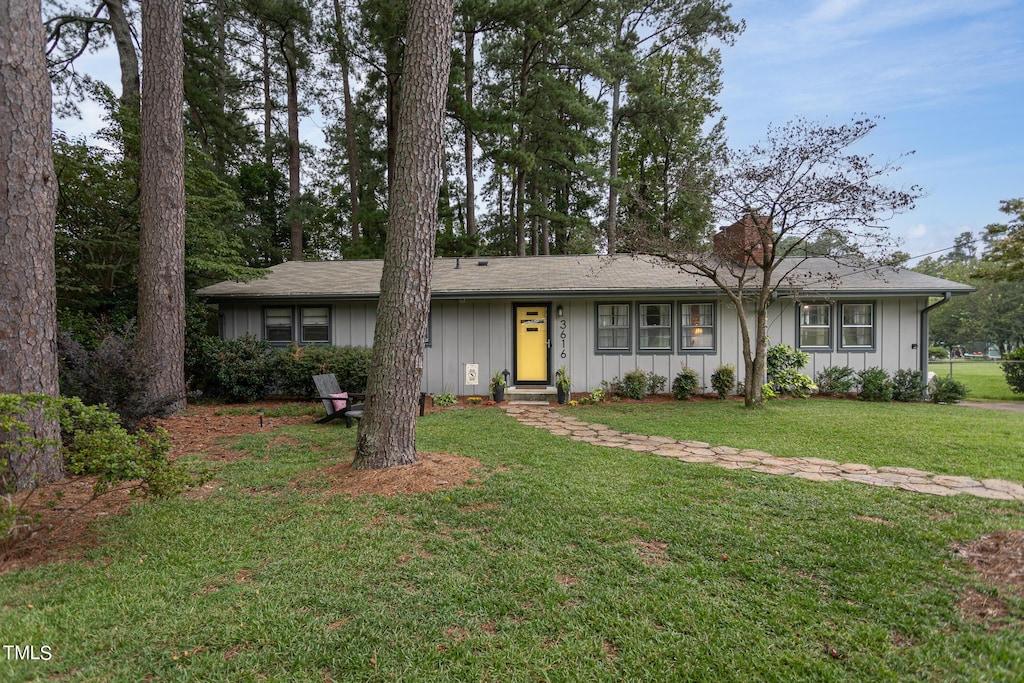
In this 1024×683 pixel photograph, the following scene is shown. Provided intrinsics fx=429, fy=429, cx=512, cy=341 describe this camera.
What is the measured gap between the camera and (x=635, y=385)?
9.14 m

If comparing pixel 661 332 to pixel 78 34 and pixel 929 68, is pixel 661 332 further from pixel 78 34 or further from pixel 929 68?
pixel 78 34

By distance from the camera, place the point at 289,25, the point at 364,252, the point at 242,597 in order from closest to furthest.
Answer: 1. the point at 242,597
2. the point at 289,25
3. the point at 364,252

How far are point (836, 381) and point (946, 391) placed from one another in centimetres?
212

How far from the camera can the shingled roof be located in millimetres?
8984

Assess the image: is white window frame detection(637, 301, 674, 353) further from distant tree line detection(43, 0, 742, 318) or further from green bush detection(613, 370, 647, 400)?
distant tree line detection(43, 0, 742, 318)

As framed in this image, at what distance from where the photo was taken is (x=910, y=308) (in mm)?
9328

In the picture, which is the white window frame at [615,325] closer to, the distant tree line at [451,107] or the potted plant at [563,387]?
the potted plant at [563,387]

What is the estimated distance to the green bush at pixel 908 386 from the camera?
359 inches

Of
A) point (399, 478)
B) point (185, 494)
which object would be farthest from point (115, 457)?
point (399, 478)

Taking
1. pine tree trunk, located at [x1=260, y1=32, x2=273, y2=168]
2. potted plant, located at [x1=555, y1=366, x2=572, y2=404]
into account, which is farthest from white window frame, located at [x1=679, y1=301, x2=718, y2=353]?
pine tree trunk, located at [x1=260, y1=32, x2=273, y2=168]

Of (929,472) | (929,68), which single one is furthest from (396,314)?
(929,68)

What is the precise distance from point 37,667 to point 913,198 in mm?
10299

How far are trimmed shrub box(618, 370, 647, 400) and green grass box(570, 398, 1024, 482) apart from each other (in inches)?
22.8

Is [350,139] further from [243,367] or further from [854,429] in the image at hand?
[854,429]
